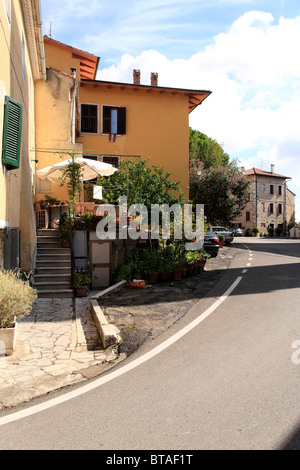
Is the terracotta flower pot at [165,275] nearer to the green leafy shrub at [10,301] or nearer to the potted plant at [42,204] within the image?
the green leafy shrub at [10,301]

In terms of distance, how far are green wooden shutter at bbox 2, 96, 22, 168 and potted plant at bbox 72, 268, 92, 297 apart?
380 centimetres

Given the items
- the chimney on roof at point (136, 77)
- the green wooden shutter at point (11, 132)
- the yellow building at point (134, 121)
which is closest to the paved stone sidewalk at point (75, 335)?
the green wooden shutter at point (11, 132)

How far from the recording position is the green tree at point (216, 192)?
30.3m

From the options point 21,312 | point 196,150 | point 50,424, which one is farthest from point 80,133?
point 196,150

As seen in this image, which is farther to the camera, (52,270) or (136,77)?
(136,77)

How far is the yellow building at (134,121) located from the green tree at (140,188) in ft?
8.25

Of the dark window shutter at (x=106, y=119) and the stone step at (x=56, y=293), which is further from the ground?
the dark window shutter at (x=106, y=119)

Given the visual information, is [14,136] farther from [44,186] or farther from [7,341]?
[44,186]

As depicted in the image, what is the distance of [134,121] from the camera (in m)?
21.3

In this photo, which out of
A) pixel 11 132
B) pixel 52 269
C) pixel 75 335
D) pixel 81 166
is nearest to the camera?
pixel 75 335

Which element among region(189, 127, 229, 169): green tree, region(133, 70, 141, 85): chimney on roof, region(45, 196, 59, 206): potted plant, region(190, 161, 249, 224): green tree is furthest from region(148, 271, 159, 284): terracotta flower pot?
region(189, 127, 229, 169): green tree

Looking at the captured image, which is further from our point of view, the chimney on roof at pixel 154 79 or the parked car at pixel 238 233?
the parked car at pixel 238 233

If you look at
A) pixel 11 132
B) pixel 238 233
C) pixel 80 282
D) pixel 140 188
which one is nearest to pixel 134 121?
pixel 140 188

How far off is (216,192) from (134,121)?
11321 millimetres
